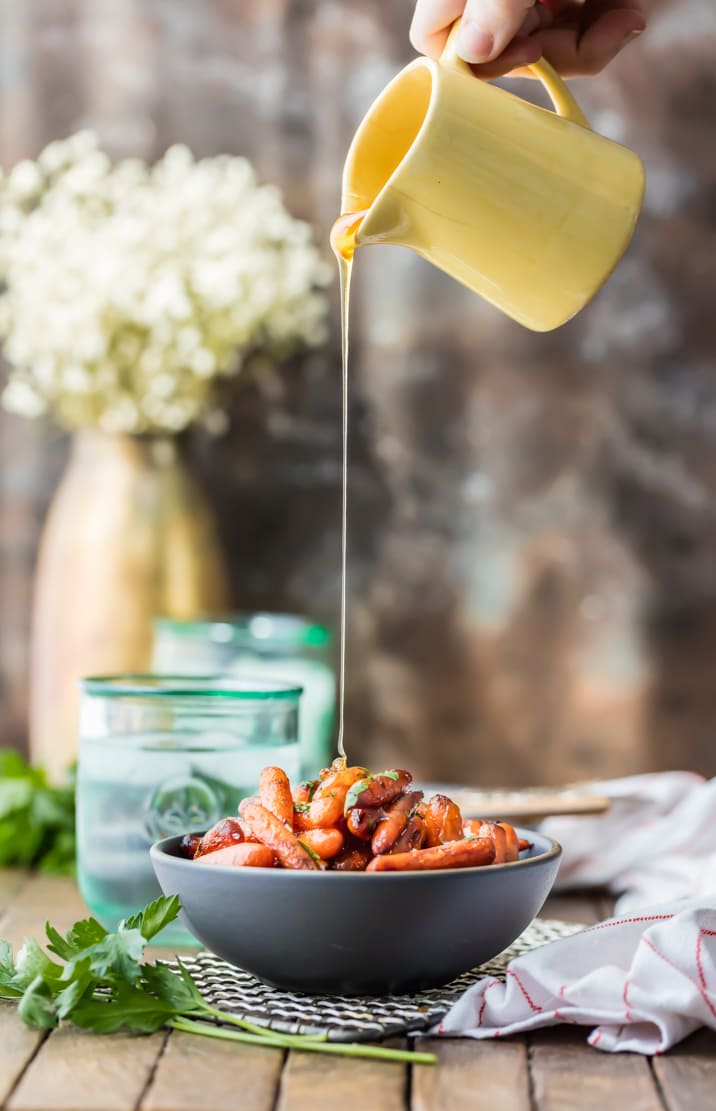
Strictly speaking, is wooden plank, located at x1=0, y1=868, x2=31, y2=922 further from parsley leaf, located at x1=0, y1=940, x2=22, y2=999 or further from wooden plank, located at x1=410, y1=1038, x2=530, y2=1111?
wooden plank, located at x1=410, y1=1038, x2=530, y2=1111

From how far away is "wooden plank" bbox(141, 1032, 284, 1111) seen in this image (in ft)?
2.32

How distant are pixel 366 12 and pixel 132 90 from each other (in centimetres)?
39

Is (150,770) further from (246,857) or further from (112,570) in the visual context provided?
(112,570)

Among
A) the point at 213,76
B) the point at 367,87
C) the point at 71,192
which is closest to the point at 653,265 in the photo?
the point at 367,87

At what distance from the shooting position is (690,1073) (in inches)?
30.5

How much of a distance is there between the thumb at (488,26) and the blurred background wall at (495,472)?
0.97 meters

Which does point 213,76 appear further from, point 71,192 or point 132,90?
point 71,192

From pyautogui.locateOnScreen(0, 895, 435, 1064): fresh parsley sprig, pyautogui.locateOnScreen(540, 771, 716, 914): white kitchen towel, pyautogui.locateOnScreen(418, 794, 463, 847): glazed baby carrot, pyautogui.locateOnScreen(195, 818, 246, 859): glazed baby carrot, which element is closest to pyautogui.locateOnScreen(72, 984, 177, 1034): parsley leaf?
pyautogui.locateOnScreen(0, 895, 435, 1064): fresh parsley sprig

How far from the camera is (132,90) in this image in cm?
A: 205

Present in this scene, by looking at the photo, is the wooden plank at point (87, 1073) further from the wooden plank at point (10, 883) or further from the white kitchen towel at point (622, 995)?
the wooden plank at point (10, 883)

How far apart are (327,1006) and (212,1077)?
0.11 m

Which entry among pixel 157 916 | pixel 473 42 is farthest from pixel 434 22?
pixel 157 916

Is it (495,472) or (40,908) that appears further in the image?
(495,472)

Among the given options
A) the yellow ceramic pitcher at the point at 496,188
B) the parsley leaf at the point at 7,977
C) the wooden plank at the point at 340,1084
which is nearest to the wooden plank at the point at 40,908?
the parsley leaf at the point at 7,977
